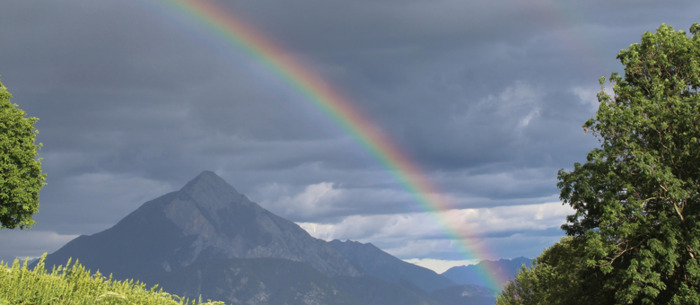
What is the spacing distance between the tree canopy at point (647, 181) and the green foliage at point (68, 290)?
1192 inches

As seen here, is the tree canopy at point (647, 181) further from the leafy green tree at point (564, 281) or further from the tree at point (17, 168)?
the tree at point (17, 168)

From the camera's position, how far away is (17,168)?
49.1 meters

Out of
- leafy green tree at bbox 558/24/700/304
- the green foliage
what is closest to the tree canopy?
leafy green tree at bbox 558/24/700/304

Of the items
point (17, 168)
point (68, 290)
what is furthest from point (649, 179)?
point (17, 168)

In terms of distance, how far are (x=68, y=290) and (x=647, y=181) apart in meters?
35.4

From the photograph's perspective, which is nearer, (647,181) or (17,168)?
(647,181)

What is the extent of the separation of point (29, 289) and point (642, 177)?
118ft

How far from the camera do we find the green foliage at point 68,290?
1186 cm

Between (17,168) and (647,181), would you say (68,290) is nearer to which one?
(647,181)

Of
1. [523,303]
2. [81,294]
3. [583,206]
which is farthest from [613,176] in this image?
[523,303]

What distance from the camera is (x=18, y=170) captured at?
4900 centimetres

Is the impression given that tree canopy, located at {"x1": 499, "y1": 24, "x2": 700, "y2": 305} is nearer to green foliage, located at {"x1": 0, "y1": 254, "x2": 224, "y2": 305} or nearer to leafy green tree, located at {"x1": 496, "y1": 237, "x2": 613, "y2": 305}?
leafy green tree, located at {"x1": 496, "y1": 237, "x2": 613, "y2": 305}

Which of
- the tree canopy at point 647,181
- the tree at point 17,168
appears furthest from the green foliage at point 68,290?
the tree at point 17,168

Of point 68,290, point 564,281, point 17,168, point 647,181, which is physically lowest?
point 68,290
